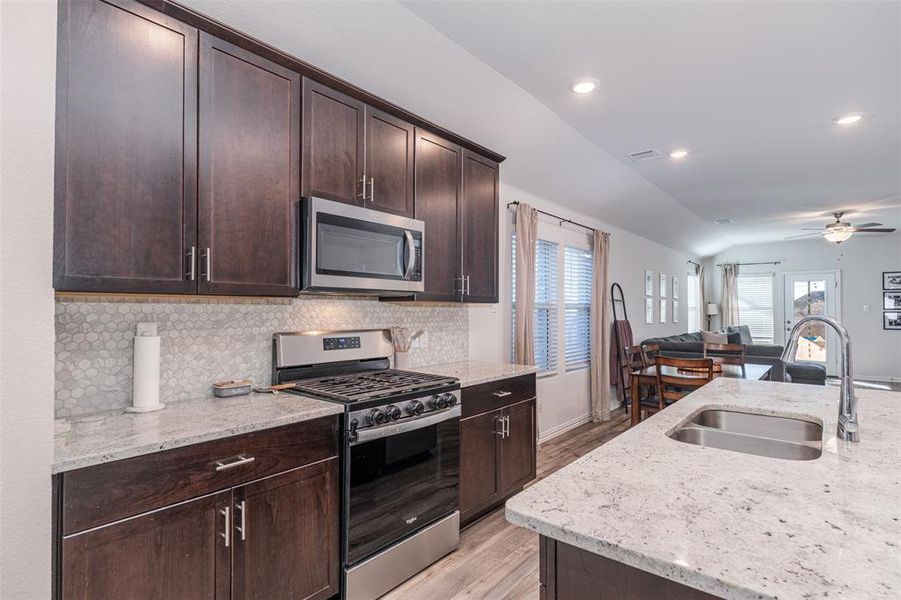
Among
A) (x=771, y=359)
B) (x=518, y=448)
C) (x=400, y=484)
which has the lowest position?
(x=518, y=448)

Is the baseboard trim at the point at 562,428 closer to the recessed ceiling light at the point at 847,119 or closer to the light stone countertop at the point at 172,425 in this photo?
the light stone countertop at the point at 172,425

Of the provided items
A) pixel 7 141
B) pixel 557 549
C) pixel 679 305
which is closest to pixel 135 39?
pixel 7 141

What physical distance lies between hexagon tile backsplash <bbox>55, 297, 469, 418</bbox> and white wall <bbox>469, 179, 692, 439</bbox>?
4.47 feet

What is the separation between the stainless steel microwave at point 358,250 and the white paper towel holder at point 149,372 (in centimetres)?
64

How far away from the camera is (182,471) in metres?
1.55

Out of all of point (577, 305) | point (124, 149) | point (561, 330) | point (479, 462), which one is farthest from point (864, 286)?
point (124, 149)

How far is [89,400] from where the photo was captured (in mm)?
1810

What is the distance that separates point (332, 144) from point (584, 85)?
1729mm

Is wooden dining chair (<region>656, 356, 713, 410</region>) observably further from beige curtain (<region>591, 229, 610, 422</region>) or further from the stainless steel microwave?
the stainless steel microwave

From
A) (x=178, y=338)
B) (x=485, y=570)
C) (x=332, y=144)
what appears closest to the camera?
(x=178, y=338)

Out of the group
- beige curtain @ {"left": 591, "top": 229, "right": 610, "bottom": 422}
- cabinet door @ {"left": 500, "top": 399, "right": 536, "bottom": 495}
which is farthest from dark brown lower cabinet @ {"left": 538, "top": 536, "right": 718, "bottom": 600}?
beige curtain @ {"left": 591, "top": 229, "right": 610, "bottom": 422}

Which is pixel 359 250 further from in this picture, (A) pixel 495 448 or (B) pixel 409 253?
(A) pixel 495 448

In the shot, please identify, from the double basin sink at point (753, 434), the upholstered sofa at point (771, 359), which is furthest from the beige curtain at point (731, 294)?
the double basin sink at point (753, 434)

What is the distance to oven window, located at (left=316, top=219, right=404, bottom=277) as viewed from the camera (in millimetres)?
2242
